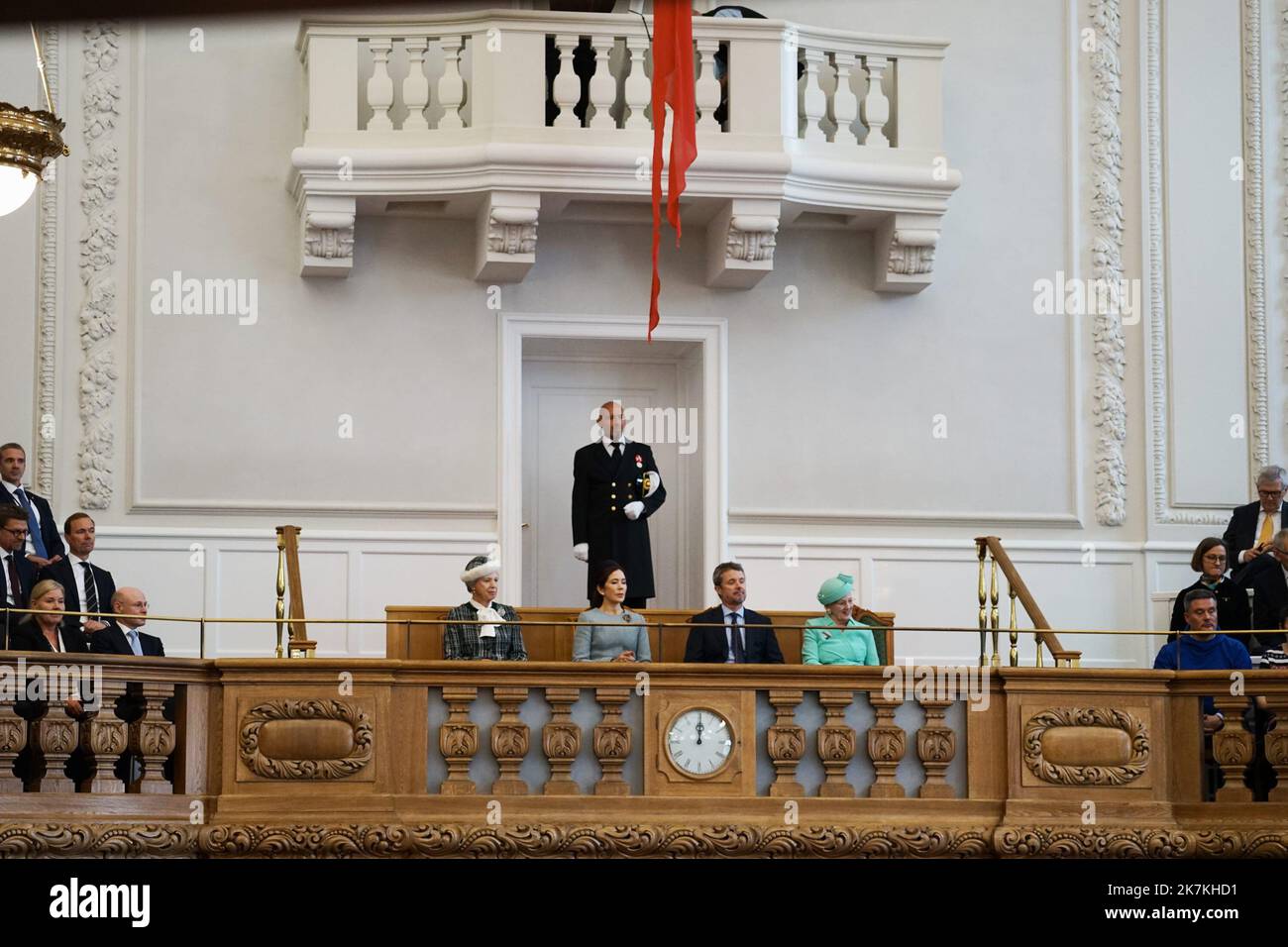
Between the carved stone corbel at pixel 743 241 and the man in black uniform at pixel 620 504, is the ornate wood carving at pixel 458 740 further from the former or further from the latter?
the carved stone corbel at pixel 743 241

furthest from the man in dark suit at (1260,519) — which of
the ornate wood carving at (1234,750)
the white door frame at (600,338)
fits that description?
the white door frame at (600,338)

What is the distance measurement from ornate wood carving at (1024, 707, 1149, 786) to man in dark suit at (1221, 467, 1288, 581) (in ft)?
9.78

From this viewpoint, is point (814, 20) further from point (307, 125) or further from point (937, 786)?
point (937, 786)

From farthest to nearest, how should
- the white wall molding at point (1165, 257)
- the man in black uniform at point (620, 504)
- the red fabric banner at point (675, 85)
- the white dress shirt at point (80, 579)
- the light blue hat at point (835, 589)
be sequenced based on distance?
the white wall molding at point (1165, 257) < the man in black uniform at point (620, 504) < the white dress shirt at point (80, 579) < the light blue hat at point (835, 589) < the red fabric banner at point (675, 85)

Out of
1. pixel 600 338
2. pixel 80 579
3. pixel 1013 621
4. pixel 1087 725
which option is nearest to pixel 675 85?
pixel 1087 725

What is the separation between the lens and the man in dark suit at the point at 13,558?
704 cm

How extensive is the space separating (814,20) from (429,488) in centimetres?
375

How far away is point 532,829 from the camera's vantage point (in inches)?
257

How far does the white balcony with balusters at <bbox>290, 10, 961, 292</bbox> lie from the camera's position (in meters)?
10.0

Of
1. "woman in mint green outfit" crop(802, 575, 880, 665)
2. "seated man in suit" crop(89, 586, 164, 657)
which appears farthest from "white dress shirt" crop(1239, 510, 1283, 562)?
"seated man in suit" crop(89, 586, 164, 657)

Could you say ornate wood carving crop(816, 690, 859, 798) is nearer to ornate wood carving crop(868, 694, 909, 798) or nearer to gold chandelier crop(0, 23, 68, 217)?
ornate wood carving crop(868, 694, 909, 798)

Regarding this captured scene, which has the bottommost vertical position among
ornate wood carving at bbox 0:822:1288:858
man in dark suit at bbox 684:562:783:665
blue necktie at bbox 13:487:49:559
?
ornate wood carving at bbox 0:822:1288:858

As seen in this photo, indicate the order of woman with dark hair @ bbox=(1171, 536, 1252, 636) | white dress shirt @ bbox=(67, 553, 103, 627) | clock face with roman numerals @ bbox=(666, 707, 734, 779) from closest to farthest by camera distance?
clock face with roman numerals @ bbox=(666, 707, 734, 779)
white dress shirt @ bbox=(67, 553, 103, 627)
woman with dark hair @ bbox=(1171, 536, 1252, 636)

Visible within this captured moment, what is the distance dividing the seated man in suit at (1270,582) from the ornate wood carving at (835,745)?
284 cm
